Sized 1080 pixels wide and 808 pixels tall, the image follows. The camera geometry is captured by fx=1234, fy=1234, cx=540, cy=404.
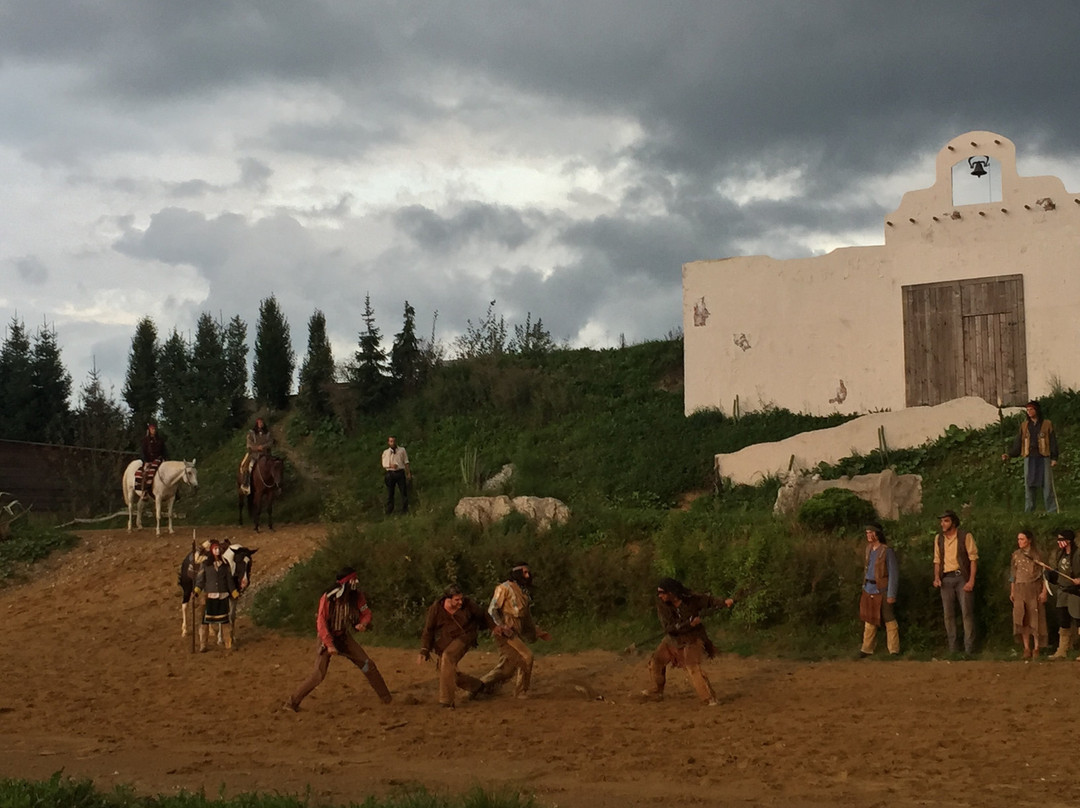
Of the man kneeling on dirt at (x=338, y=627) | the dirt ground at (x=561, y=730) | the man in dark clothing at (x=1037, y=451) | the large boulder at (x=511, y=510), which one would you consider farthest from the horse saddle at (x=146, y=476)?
the man in dark clothing at (x=1037, y=451)

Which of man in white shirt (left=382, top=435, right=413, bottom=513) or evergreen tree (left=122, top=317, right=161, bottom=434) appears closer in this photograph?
man in white shirt (left=382, top=435, right=413, bottom=513)

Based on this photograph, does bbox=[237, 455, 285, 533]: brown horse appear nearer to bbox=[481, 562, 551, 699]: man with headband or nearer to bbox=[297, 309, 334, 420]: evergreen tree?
bbox=[297, 309, 334, 420]: evergreen tree

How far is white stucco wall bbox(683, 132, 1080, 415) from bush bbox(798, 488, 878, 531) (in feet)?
24.0

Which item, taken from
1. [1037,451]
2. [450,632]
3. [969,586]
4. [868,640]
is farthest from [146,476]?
[1037,451]

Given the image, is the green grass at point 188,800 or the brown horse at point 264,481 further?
the brown horse at point 264,481

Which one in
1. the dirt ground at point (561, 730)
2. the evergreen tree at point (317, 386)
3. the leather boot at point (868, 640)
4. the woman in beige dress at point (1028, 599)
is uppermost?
the evergreen tree at point (317, 386)

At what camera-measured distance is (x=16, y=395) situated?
35406 mm

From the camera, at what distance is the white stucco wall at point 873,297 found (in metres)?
23.5

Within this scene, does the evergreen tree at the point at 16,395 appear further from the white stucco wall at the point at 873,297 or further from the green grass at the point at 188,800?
the green grass at the point at 188,800

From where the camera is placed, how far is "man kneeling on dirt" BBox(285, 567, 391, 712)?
44.0 ft

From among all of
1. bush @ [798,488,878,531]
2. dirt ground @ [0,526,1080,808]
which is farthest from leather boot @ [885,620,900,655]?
bush @ [798,488,878,531]

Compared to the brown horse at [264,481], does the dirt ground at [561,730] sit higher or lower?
lower

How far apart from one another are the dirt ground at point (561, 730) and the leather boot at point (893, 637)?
0.39 meters

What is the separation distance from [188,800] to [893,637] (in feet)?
31.1
